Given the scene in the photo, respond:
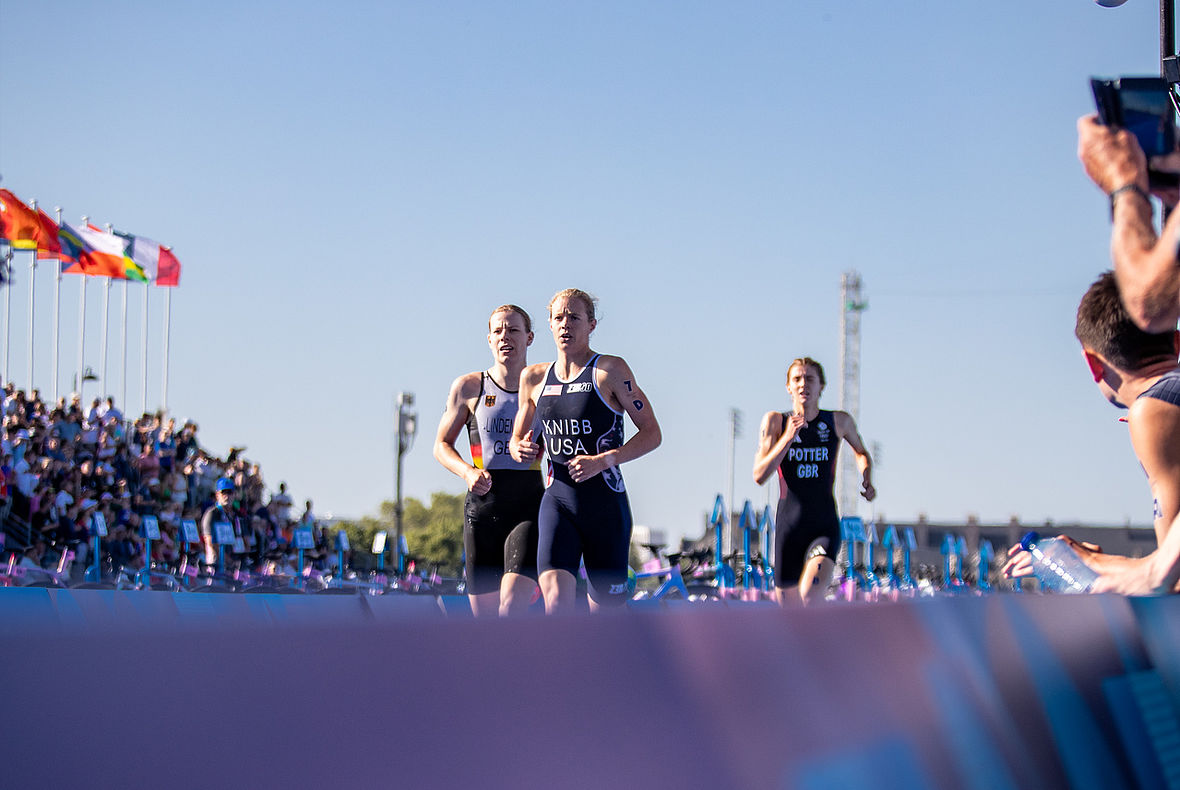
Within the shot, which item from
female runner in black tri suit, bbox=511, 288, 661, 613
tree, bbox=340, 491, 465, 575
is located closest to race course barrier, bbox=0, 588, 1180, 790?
female runner in black tri suit, bbox=511, 288, 661, 613

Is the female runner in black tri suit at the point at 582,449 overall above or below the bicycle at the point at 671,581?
above

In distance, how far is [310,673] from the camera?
149cm

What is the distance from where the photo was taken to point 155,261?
34.2 metres

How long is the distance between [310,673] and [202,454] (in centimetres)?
2427

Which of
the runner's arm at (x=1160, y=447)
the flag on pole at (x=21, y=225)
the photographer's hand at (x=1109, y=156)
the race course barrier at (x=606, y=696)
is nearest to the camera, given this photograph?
the race course barrier at (x=606, y=696)

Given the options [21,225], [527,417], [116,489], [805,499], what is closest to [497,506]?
[527,417]

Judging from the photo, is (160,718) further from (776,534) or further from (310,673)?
(776,534)

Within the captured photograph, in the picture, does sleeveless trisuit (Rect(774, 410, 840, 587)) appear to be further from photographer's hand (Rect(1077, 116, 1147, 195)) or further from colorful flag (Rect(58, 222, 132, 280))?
colorful flag (Rect(58, 222, 132, 280))

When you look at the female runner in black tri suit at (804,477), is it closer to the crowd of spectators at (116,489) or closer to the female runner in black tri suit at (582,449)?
the female runner in black tri suit at (582,449)

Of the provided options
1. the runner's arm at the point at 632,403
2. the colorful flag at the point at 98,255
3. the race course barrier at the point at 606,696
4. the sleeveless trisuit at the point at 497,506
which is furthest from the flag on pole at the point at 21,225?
the race course barrier at the point at 606,696

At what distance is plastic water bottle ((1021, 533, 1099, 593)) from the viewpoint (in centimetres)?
350

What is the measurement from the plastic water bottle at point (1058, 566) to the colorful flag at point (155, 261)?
32716 millimetres

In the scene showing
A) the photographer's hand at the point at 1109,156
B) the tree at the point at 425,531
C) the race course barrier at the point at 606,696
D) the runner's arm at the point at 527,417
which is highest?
the photographer's hand at the point at 1109,156

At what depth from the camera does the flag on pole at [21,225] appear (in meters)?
28.8
